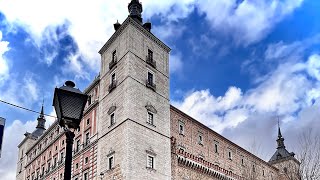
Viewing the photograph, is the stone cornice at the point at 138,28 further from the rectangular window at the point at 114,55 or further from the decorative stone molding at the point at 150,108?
the decorative stone molding at the point at 150,108

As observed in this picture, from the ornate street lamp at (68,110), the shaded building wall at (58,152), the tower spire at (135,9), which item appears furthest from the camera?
the tower spire at (135,9)

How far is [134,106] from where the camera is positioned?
114 ft

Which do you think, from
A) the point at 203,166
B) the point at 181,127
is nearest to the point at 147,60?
the point at 181,127

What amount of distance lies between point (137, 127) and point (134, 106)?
6.54 ft

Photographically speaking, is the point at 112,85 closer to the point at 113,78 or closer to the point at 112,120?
the point at 113,78

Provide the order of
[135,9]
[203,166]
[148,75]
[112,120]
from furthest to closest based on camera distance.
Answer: [135,9]
[203,166]
[148,75]
[112,120]

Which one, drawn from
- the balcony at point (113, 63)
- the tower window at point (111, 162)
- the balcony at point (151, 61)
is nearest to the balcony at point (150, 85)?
the balcony at point (151, 61)

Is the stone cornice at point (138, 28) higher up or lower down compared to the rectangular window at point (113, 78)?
higher up

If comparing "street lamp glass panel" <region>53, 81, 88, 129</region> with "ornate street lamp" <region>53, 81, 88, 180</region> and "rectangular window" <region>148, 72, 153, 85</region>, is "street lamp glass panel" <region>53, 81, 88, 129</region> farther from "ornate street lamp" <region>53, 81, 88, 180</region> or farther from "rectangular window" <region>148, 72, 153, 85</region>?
"rectangular window" <region>148, 72, 153, 85</region>

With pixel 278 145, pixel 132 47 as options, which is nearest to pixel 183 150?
pixel 132 47

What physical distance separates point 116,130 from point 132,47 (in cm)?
848

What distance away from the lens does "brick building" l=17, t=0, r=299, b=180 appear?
33.9 m

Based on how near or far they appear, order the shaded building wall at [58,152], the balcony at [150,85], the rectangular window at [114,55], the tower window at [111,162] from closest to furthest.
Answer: the tower window at [111,162]
the balcony at [150,85]
the rectangular window at [114,55]
the shaded building wall at [58,152]

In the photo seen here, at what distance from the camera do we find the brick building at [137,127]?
33.9 meters
